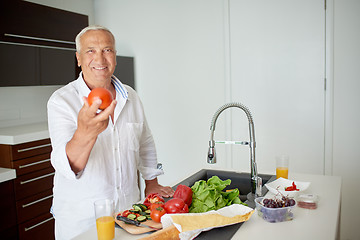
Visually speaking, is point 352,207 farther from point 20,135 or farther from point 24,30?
point 24,30

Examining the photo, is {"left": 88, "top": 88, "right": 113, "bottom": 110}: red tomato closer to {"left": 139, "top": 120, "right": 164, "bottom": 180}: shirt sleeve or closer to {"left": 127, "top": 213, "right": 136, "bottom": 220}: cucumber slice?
{"left": 127, "top": 213, "right": 136, "bottom": 220}: cucumber slice

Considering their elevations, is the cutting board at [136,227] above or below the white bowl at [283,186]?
below

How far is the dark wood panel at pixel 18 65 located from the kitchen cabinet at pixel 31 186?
505 millimetres

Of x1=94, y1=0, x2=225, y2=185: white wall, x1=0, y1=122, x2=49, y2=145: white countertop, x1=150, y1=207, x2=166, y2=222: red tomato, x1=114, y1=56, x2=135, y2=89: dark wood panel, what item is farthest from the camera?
x1=114, y1=56, x2=135, y2=89: dark wood panel

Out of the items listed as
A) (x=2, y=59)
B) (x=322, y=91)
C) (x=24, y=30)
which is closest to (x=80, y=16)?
(x=24, y=30)

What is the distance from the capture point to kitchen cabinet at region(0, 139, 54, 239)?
264cm

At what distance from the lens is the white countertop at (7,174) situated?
2484mm

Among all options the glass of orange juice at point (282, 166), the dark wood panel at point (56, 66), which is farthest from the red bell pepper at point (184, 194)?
the dark wood panel at point (56, 66)

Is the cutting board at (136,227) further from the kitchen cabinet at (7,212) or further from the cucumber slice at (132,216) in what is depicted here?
the kitchen cabinet at (7,212)

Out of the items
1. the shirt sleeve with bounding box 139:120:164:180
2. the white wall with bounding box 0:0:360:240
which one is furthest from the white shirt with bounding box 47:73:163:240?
the white wall with bounding box 0:0:360:240

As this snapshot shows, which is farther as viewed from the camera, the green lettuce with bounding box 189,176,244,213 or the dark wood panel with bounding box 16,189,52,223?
the dark wood panel with bounding box 16,189,52,223

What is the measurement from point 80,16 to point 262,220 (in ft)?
8.99

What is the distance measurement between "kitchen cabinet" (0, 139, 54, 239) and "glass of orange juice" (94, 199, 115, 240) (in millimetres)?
1678

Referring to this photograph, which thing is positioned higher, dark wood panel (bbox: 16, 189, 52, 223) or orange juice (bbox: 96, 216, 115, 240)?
orange juice (bbox: 96, 216, 115, 240)
